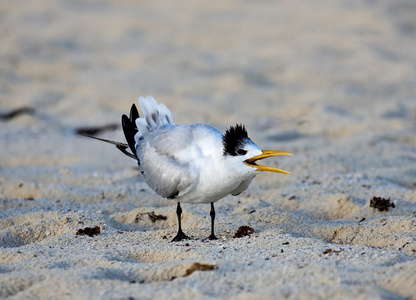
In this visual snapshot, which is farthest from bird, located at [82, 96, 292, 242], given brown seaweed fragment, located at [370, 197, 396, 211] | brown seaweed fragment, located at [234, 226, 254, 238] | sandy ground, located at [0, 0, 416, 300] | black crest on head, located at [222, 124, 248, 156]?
brown seaweed fragment, located at [370, 197, 396, 211]

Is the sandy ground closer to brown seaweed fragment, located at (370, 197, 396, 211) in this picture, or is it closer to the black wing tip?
brown seaweed fragment, located at (370, 197, 396, 211)

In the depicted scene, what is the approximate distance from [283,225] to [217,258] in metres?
1.07

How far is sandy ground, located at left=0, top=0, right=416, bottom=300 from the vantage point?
10.3ft

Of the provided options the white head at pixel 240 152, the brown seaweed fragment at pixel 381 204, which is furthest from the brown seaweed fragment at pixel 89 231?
the brown seaweed fragment at pixel 381 204

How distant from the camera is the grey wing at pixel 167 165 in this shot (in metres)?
4.00

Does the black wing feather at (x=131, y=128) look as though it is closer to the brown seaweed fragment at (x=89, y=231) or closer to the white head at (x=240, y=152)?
the brown seaweed fragment at (x=89, y=231)

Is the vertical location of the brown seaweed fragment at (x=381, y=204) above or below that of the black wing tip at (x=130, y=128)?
below

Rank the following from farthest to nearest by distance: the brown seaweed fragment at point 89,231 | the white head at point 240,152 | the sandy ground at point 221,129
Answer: the brown seaweed fragment at point 89,231
the white head at point 240,152
the sandy ground at point 221,129

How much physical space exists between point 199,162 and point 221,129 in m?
3.61

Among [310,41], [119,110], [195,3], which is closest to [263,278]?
[119,110]

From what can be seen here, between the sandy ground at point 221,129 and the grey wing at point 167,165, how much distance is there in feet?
1.23

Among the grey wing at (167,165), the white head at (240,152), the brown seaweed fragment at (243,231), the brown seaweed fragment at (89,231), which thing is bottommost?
the brown seaweed fragment at (89,231)

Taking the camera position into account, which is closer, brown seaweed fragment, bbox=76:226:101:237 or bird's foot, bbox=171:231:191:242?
bird's foot, bbox=171:231:191:242

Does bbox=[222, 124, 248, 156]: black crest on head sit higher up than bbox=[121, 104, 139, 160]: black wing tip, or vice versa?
bbox=[222, 124, 248, 156]: black crest on head
